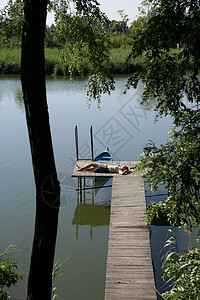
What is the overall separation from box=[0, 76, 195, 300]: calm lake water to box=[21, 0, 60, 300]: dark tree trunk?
12.2 feet

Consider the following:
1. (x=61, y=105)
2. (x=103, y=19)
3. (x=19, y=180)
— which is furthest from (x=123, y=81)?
(x=103, y=19)

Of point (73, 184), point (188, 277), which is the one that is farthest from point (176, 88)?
point (73, 184)

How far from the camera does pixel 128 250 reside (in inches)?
289

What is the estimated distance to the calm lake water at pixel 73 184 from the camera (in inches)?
315

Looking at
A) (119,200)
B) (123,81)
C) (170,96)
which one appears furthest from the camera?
(123,81)

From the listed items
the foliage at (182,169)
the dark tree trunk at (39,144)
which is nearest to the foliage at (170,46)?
the foliage at (182,169)

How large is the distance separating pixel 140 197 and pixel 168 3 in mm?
6718

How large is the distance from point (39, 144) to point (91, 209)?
785 cm

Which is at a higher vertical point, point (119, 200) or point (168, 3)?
point (168, 3)

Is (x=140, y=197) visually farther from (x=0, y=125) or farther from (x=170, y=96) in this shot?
(x=0, y=125)

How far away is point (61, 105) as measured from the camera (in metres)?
22.9

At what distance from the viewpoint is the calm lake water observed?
26.2 feet

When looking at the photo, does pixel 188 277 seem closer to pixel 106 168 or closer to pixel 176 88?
pixel 176 88

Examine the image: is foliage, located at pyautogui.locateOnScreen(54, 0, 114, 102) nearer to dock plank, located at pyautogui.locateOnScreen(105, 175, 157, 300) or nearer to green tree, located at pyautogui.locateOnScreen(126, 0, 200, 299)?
green tree, located at pyautogui.locateOnScreen(126, 0, 200, 299)
